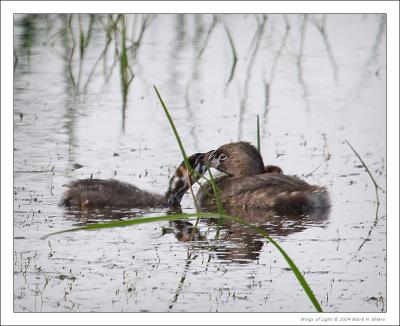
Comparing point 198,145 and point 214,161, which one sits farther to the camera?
point 198,145

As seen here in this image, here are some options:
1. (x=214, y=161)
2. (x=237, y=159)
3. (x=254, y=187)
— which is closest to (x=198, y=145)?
(x=214, y=161)

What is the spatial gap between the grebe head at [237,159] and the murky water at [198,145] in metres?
0.50

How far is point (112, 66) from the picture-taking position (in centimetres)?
1609

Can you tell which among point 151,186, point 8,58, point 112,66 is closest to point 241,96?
point 112,66

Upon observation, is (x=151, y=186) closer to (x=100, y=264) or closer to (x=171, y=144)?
(x=171, y=144)

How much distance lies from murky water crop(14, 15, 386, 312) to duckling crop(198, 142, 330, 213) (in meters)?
0.25

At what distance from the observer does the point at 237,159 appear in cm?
1147

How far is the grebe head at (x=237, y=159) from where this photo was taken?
449 inches

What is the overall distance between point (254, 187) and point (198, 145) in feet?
5.68

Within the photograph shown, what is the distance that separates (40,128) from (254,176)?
9.72 ft

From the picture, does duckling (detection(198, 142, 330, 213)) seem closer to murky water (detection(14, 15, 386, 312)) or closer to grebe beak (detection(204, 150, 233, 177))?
grebe beak (detection(204, 150, 233, 177))

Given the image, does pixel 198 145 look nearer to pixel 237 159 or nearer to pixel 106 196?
pixel 237 159

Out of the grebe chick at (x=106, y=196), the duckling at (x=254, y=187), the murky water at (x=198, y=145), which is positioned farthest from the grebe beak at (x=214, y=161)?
the grebe chick at (x=106, y=196)

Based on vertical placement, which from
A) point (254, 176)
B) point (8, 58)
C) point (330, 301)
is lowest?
point (330, 301)
